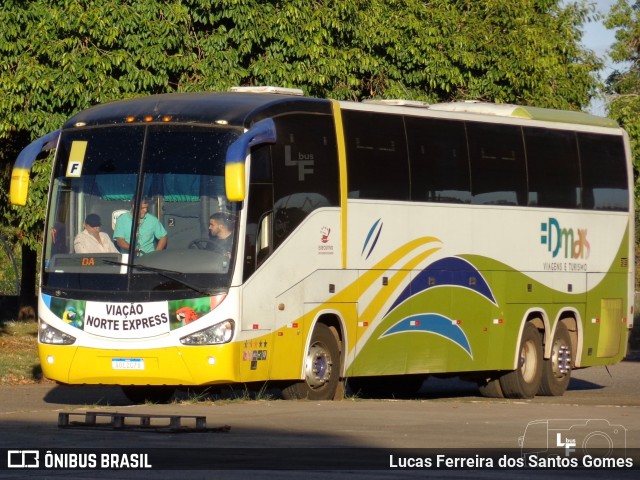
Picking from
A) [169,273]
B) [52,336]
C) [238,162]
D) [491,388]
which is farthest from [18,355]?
[238,162]

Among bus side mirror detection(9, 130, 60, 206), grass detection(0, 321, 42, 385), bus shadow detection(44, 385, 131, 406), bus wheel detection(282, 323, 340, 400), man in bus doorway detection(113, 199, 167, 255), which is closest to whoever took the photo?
man in bus doorway detection(113, 199, 167, 255)

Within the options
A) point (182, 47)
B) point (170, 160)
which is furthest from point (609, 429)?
point (182, 47)

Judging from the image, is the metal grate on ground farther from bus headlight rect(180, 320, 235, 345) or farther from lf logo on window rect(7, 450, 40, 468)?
bus headlight rect(180, 320, 235, 345)

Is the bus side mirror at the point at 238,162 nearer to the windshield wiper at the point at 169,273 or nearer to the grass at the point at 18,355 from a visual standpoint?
the windshield wiper at the point at 169,273

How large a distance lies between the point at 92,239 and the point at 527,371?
25.3 ft

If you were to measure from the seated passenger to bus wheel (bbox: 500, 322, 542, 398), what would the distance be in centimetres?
720

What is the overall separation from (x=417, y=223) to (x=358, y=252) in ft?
3.97

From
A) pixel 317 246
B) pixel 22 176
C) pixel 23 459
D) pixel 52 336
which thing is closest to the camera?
pixel 23 459

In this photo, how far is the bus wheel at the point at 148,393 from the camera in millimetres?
18453

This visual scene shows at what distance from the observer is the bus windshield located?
1614 cm

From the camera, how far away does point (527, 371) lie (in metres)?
21.8

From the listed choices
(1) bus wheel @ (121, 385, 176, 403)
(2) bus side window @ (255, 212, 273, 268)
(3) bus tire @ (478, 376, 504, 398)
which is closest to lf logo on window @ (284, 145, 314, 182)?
(2) bus side window @ (255, 212, 273, 268)

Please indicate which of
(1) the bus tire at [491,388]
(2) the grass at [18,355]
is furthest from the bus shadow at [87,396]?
(1) the bus tire at [491,388]

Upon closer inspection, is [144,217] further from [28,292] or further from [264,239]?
[28,292]
